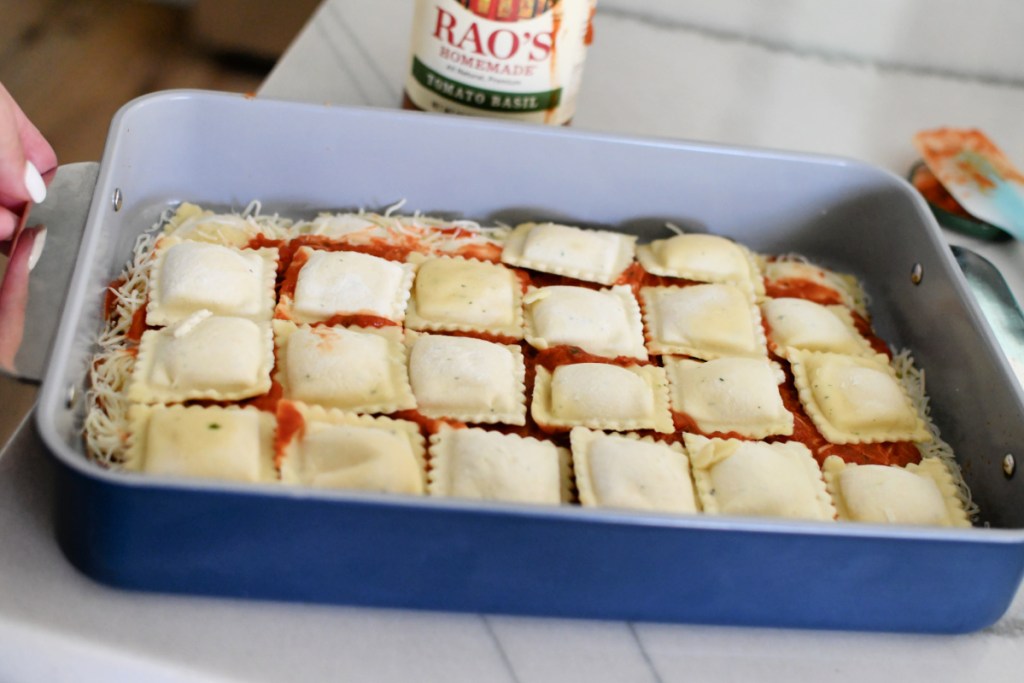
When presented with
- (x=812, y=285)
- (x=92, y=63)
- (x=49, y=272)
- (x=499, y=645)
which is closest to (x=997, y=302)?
(x=812, y=285)

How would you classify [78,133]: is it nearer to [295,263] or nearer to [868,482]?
[295,263]

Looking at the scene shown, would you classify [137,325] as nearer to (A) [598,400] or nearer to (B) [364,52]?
(A) [598,400]

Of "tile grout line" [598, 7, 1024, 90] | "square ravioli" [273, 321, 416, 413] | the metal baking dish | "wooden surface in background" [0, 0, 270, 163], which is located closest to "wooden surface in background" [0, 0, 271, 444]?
"wooden surface in background" [0, 0, 270, 163]

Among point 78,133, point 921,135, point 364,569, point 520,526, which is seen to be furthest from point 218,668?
point 78,133

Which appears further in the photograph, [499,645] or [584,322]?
[584,322]

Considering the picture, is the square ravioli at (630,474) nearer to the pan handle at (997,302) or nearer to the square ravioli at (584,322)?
the square ravioli at (584,322)
